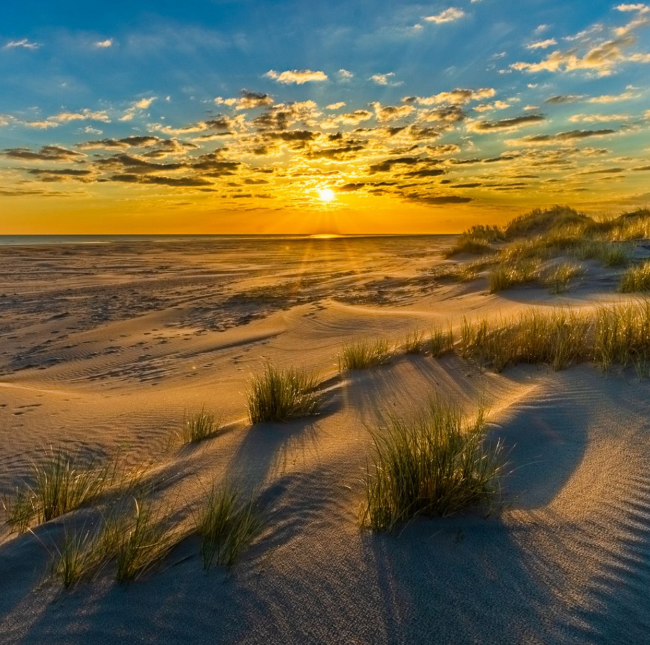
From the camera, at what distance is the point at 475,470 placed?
2213 mm

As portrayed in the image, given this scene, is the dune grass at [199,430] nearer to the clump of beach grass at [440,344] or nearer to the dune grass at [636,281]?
the clump of beach grass at [440,344]

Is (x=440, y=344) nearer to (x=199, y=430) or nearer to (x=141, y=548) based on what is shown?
(x=199, y=430)

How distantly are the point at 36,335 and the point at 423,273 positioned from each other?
1003 cm

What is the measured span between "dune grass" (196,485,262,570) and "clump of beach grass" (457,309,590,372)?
284 centimetres

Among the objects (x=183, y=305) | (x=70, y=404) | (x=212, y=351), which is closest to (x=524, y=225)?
(x=183, y=305)

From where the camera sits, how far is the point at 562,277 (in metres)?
7.88

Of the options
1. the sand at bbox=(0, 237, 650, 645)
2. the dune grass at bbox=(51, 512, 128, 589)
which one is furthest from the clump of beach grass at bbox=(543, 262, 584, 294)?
Answer: the dune grass at bbox=(51, 512, 128, 589)

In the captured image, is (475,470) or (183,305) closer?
(475,470)

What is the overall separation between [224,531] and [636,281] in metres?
6.60

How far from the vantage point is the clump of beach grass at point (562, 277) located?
25.0 feet

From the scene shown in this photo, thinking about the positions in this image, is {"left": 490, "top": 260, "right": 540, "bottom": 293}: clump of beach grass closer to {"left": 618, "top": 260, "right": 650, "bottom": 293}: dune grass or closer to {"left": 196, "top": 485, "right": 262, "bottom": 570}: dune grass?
{"left": 618, "top": 260, "right": 650, "bottom": 293}: dune grass

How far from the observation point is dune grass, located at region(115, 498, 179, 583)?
1.87 m

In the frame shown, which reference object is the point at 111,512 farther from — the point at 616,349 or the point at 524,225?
the point at 524,225

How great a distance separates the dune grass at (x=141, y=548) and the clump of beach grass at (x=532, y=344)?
3.12 metres
